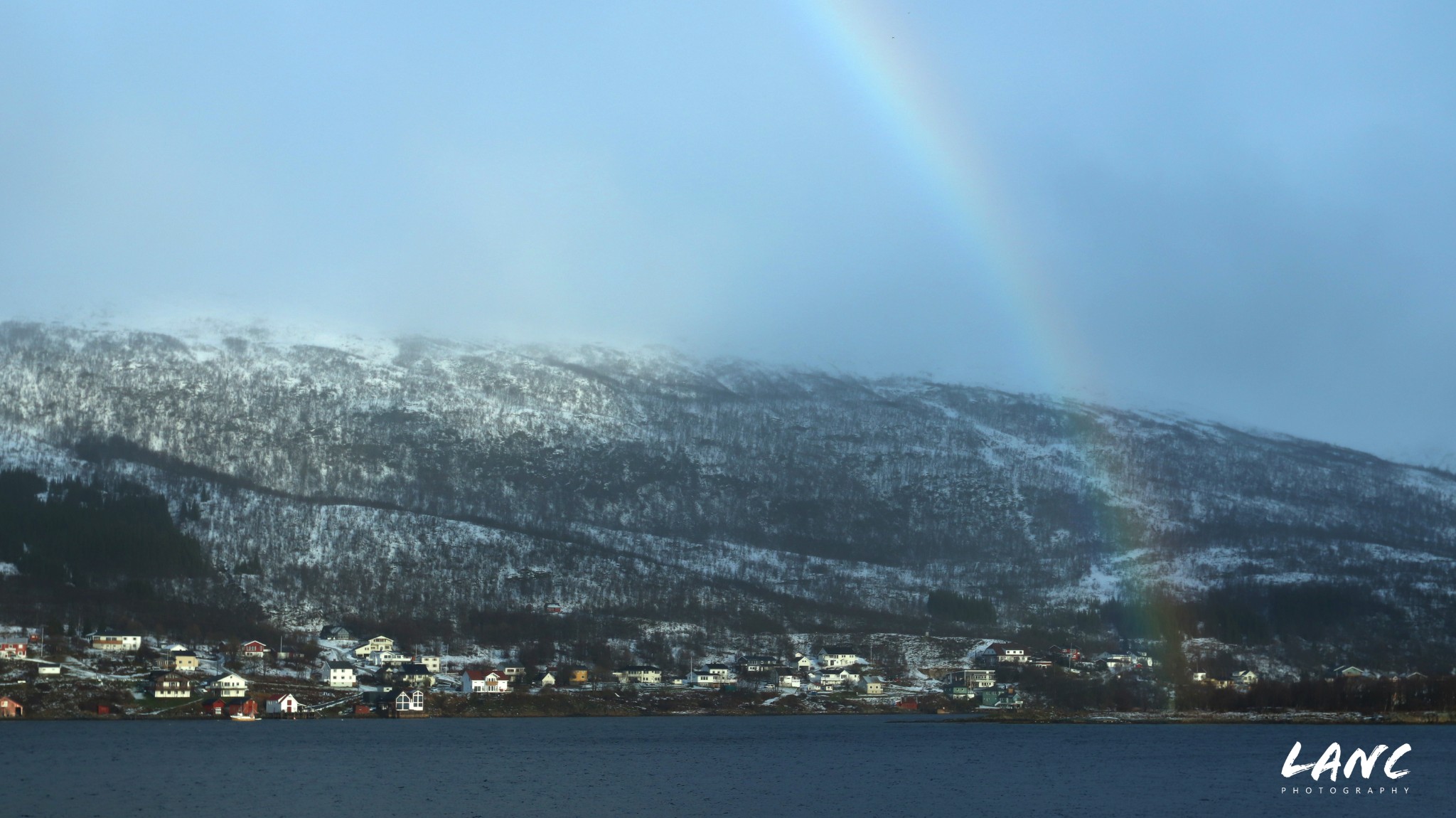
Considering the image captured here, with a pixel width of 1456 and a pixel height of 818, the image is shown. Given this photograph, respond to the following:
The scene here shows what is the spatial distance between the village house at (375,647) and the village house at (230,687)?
37.4 m

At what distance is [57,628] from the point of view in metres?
174

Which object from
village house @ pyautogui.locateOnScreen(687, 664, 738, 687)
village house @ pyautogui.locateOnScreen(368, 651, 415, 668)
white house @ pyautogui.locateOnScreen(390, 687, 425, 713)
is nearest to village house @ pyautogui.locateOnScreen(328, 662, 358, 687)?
village house @ pyautogui.locateOnScreen(368, 651, 415, 668)

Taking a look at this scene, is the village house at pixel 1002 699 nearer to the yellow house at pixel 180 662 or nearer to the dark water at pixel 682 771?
the dark water at pixel 682 771

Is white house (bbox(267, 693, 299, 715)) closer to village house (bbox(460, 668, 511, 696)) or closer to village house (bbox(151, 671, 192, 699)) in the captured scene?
village house (bbox(151, 671, 192, 699))

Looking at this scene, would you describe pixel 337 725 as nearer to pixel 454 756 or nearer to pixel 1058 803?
pixel 454 756

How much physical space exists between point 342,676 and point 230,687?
19908 mm

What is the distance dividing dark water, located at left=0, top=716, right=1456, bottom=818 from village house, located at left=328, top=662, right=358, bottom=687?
27.9 metres

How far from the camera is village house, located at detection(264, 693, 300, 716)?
14862 cm

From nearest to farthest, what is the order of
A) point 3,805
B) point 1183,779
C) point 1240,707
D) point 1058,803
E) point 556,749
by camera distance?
point 3,805 < point 1058,803 < point 1183,779 < point 556,749 < point 1240,707

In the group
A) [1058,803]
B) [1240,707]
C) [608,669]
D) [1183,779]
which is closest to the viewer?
[1058,803]

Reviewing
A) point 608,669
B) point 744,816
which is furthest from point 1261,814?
point 608,669

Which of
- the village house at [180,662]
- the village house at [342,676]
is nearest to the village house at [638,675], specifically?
the village house at [342,676]

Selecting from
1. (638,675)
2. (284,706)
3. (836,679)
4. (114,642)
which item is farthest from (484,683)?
(836,679)

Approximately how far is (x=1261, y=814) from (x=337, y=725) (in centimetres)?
10147
